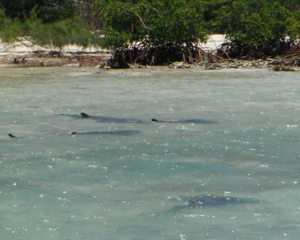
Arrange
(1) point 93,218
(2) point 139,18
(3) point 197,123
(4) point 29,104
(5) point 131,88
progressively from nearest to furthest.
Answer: (1) point 93,218 → (3) point 197,123 → (4) point 29,104 → (5) point 131,88 → (2) point 139,18

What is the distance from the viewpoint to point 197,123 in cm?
679

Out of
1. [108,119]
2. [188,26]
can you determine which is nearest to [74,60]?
[188,26]

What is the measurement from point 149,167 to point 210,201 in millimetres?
1045

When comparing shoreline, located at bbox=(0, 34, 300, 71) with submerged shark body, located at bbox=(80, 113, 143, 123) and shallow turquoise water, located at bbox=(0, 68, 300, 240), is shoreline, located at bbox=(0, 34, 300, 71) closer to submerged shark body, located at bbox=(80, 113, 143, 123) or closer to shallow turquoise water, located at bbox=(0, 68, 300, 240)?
shallow turquoise water, located at bbox=(0, 68, 300, 240)

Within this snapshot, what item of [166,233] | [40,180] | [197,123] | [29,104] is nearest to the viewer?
[166,233]

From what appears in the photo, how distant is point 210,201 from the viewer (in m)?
3.83

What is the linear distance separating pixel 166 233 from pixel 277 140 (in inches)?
111

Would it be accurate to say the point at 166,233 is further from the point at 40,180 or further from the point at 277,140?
the point at 277,140

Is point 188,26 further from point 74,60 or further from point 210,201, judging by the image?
point 210,201

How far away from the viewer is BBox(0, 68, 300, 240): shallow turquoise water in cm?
343

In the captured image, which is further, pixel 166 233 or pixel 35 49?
pixel 35 49

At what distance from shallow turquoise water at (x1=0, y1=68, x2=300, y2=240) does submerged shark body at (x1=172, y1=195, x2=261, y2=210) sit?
0.06 meters

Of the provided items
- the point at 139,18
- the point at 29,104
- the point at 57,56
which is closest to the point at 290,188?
the point at 29,104

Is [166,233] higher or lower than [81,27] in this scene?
lower
